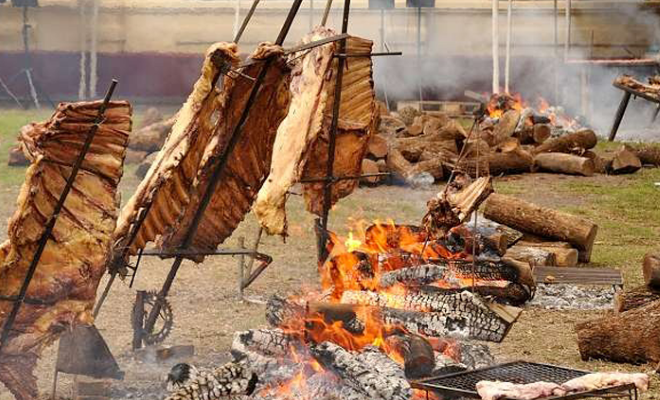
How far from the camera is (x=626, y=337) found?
8875mm

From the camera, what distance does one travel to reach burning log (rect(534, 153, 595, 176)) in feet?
63.9

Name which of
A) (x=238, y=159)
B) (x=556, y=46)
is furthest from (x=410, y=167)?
(x=556, y=46)

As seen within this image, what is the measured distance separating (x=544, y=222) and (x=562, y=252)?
0.65m

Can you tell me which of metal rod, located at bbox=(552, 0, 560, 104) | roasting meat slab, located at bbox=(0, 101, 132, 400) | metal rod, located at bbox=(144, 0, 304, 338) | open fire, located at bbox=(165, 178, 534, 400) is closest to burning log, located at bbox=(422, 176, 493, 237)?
open fire, located at bbox=(165, 178, 534, 400)

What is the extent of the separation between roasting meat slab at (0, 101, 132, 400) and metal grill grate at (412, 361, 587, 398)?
6.87ft

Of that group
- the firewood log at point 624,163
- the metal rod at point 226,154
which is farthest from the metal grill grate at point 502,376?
the firewood log at point 624,163

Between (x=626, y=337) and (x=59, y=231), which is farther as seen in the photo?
(x=626, y=337)

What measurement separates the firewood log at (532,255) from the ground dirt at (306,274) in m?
0.73

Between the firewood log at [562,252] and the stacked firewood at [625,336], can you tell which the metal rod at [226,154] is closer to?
the stacked firewood at [625,336]

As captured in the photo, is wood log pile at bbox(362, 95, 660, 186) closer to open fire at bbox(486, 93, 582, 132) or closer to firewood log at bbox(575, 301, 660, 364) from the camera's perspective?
open fire at bbox(486, 93, 582, 132)

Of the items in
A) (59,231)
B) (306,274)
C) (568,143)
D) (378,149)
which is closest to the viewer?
(59,231)

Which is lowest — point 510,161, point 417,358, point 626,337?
point 510,161

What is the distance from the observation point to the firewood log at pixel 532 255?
1204 cm

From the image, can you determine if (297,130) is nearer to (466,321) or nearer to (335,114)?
(335,114)
